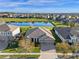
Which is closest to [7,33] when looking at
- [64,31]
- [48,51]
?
[48,51]

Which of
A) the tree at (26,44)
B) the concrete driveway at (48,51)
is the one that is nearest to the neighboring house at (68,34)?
the concrete driveway at (48,51)

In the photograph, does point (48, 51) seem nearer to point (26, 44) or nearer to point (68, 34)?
point (26, 44)

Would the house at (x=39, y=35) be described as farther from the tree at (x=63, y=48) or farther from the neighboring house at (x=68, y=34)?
the tree at (x=63, y=48)

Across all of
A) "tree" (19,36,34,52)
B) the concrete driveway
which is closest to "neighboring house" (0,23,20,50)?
"tree" (19,36,34,52)

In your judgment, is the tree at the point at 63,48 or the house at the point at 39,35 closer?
the tree at the point at 63,48

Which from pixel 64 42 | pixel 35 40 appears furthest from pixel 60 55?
pixel 35 40

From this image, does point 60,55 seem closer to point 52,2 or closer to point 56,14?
point 56,14

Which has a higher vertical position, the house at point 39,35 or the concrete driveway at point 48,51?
the house at point 39,35

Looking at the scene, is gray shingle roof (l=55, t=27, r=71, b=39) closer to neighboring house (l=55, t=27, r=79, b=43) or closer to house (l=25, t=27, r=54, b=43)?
neighboring house (l=55, t=27, r=79, b=43)

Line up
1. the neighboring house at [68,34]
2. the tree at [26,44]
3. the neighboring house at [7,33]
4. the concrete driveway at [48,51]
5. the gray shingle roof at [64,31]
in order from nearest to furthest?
the concrete driveway at [48,51], the tree at [26,44], the neighboring house at [7,33], the neighboring house at [68,34], the gray shingle roof at [64,31]
